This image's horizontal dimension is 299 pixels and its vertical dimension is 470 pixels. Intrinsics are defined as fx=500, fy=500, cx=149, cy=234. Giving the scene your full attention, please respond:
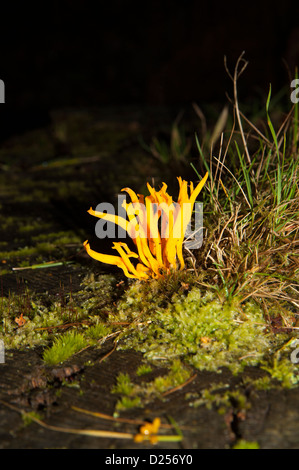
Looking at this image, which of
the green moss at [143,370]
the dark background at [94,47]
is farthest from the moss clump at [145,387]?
the dark background at [94,47]

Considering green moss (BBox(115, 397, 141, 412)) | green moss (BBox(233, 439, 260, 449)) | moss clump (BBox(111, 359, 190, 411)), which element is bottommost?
green moss (BBox(233, 439, 260, 449))

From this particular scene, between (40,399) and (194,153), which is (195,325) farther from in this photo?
(194,153)

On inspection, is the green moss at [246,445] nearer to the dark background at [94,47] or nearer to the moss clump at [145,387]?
the moss clump at [145,387]

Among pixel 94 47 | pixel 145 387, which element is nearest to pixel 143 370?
pixel 145 387

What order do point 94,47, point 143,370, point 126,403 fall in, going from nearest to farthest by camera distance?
point 126,403, point 143,370, point 94,47

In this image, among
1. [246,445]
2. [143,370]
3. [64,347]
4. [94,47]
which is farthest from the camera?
[94,47]

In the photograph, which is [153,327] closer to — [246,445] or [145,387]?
[145,387]

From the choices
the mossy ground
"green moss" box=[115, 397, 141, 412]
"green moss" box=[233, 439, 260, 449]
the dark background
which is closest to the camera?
"green moss" box=[233, 439, 260, 449]

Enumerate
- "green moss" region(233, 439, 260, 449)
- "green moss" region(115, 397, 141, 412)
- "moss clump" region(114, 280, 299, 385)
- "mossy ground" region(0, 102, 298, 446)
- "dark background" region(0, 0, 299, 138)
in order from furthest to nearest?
"dark background" region(0, 0, 299, 138) → "moss clump" region(114, 280, 299, 385) → "mossy ground" region(0, 102, 298, 446) → "green moss" region(115, 397, 141, 412) → "green moss" region(233, 439, 260, 449)

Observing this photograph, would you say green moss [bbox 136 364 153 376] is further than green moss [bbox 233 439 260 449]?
Yes

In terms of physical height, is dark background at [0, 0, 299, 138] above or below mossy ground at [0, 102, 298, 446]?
above

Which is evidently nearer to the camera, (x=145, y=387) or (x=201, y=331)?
(x=145, y=387)

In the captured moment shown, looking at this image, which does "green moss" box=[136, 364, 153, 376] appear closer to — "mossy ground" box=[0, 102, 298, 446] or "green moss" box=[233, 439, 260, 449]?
"mossy ground" box=[0, 102, 298, 446]

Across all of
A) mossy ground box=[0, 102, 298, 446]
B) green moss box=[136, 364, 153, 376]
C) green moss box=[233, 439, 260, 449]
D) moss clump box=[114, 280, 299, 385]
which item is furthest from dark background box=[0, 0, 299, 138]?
green moss box=[233, 439, 260, 449]
